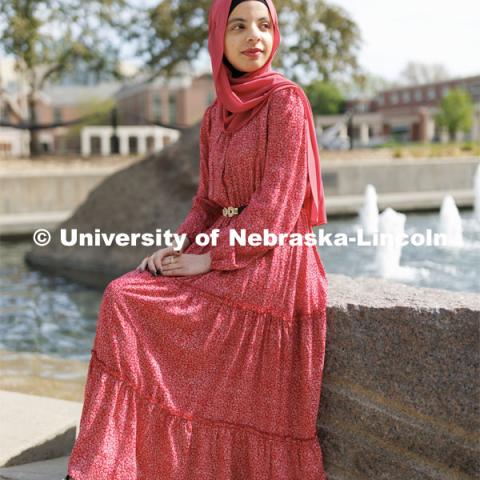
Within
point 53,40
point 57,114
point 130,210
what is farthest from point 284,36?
point 57,114

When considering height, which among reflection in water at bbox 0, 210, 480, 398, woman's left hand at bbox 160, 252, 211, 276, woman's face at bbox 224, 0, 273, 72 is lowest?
reflection in water at bbox 0, 210, 480, 398

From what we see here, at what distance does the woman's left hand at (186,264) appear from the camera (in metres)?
2.25

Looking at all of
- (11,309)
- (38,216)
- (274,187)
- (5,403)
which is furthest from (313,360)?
(38,216)

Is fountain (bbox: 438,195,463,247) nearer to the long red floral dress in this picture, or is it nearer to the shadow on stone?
the shadow on stone

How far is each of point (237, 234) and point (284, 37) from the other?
62.9ft

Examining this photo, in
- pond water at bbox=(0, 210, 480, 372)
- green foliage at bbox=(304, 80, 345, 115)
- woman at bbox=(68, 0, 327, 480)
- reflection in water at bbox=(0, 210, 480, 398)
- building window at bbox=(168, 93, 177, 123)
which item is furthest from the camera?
green foliage at bbox=(304, 80, 345, 115)

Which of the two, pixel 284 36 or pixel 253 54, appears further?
pixel 284 36

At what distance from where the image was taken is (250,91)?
90.8 inches

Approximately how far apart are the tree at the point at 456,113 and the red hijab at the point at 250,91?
187ft

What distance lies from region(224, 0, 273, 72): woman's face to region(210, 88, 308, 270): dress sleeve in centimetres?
16

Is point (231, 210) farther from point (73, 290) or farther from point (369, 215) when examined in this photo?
point (369, 215)

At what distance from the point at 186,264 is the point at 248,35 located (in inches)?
29.7

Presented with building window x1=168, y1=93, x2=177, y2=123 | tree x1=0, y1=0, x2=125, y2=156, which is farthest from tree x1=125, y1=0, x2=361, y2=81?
building window x1=168, y1=93, x2=177, y2=123

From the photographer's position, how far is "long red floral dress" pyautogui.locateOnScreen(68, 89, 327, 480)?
215 centimetres
